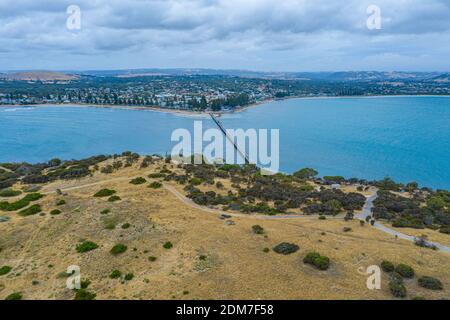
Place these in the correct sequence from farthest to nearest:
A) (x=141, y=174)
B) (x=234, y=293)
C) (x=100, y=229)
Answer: (x=141, y=174) → (x=100, y=229) → (x=234, y=293)

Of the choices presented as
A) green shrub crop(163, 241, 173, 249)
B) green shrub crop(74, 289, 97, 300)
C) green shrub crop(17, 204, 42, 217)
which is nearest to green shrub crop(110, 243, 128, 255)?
green shrub crop(163, 241, 173, 249)

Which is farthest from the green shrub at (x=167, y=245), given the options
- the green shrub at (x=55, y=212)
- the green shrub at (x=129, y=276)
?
the green shrub at (x=55, y=212)

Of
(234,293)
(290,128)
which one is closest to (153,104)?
(290,128)

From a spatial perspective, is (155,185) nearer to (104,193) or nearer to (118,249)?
(104,193)

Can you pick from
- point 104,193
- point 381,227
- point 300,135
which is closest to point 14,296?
point 104,193

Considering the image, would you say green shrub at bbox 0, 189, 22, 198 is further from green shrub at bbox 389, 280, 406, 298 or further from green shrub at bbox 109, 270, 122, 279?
green shrub at bbox 389, 280, 406, 298
